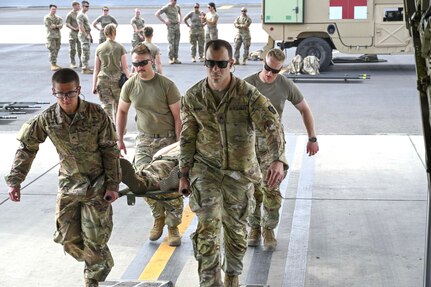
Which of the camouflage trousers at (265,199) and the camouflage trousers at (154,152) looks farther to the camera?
the camouflage trousers at (154,152)

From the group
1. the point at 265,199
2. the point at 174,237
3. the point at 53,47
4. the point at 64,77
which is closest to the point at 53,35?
the point at 53,47

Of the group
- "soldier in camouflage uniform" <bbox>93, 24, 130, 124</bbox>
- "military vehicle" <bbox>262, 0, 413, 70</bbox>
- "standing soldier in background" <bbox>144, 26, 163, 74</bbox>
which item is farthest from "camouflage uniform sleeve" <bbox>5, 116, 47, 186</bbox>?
"military vehicle" <bbox>262, 0, 413, 70</bbox>

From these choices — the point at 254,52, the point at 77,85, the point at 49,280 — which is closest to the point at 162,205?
the point at 49,280

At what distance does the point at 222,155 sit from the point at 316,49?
1482 centimetres

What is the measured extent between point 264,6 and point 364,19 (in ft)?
7.96

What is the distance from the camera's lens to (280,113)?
7.69 meters

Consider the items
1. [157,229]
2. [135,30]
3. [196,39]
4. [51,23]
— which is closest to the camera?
[157,229]

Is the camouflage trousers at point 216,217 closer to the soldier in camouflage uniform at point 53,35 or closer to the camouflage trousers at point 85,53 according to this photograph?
the camouflage trousers at point 85,53

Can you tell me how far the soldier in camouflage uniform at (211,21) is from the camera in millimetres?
23469

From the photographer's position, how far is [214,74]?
6117mm

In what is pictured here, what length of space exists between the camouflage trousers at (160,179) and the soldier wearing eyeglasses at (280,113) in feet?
2.37

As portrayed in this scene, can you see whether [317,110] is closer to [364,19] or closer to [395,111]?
[395,111]

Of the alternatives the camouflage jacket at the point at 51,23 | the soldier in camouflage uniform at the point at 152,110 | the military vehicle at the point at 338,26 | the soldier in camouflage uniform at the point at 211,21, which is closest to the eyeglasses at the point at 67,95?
the soldier in camouflage uniform at the point at 152,110

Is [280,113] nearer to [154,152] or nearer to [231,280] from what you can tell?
[154,152]
